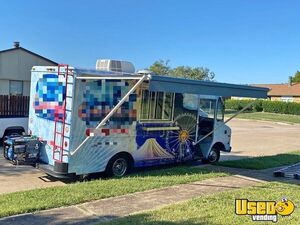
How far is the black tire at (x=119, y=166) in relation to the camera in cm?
917

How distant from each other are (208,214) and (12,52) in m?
22.6

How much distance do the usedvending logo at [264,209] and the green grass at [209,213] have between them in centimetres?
10

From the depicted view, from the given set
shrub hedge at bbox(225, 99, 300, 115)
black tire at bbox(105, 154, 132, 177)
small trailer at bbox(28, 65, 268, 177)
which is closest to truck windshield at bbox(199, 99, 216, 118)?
small trailer at bbox(28, 65, 268, 177)

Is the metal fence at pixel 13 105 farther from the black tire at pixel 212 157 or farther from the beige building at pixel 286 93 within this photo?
the beige building at pixel 286 93

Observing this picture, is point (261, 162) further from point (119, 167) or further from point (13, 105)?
point (13, 105)

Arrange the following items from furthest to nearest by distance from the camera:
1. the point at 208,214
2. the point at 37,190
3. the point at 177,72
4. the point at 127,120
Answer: the point at 177,72, the point at 127,120, the point at 37,190, the point at 208,214

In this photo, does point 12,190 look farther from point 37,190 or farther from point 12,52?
point 12,52

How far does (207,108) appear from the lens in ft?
37.7

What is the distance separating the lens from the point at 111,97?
29.3ft

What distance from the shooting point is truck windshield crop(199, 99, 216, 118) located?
11.3 meters

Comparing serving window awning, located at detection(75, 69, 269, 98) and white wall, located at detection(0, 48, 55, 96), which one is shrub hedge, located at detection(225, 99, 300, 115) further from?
serving window awning, located at detection(75, 69, 269, 98)

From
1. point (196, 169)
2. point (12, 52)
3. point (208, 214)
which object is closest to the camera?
point (208, 214)

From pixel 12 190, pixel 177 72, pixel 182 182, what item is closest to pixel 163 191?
pixel 182 182

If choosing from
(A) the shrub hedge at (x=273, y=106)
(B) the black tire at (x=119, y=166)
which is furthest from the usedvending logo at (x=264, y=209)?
(A) the shrub hedge at (x=273, y=106)
